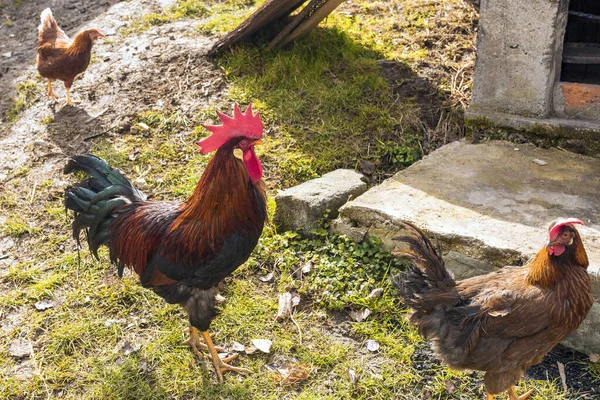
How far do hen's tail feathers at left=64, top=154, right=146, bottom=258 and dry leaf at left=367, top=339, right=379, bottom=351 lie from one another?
5.73 ft

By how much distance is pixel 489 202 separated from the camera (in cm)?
469

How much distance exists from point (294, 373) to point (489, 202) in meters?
1.84

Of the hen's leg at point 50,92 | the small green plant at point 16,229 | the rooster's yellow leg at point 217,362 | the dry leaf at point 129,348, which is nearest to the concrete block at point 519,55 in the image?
the rooster's yellow leg at point 217,362

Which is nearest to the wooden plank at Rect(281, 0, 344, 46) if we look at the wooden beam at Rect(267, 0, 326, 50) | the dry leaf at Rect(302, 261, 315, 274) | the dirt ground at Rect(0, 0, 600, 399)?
the wooden beam at Rect(267, 0, 326, 50)

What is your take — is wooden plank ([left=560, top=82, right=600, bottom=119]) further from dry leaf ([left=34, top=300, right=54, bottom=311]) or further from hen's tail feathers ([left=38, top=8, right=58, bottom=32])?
hen's tail feathers ([left=38, top=8, right=58, bottom=32])

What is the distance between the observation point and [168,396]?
13.2 ft

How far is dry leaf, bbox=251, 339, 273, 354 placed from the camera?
14.1 feet

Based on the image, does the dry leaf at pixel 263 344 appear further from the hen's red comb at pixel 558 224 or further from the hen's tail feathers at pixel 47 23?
the hen's tail feathers at pixel 47 23

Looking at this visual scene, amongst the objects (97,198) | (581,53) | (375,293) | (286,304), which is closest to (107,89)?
(97,198)

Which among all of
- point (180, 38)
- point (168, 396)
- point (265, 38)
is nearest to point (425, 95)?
point (265, 38)

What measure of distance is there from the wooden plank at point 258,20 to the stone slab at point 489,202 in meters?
2.34

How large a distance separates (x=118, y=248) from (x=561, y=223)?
8.43ft

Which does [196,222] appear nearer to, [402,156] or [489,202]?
[489,202]

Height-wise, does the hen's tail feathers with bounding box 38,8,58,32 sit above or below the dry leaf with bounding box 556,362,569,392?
above
